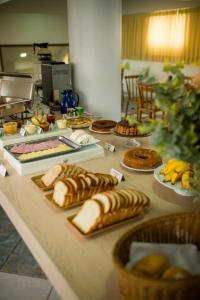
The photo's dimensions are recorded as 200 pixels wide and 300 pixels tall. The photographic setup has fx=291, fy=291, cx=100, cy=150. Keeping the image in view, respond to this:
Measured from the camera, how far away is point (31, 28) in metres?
5.57

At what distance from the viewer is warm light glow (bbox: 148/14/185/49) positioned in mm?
4711

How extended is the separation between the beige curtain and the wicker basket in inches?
152

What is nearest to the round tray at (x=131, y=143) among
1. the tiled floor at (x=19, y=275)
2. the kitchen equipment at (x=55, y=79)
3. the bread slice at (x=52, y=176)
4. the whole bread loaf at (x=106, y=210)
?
the bread slice at (x=52, y=176)

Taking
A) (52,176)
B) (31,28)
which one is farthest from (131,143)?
(31,28)

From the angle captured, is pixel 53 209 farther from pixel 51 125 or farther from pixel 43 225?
pixel 51 125

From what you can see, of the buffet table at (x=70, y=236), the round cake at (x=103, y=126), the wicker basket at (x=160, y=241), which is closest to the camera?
the wicker basket at (x=160, y=241)

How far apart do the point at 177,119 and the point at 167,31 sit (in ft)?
15.9

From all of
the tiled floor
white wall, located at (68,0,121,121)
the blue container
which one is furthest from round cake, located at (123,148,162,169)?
white wall, located at (68,0,121,121)

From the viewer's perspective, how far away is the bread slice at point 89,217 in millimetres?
779

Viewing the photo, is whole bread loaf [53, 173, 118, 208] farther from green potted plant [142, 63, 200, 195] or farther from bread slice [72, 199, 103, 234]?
green potted plant [142, 63, 200, 195]

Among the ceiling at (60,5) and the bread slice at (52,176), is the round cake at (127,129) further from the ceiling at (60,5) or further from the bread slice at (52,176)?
the ceiling at (60,5)

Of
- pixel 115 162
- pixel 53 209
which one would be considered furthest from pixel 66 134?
pixel 53 209

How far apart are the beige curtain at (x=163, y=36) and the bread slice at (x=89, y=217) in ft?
12.6

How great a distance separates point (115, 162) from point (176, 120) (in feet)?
2.37
